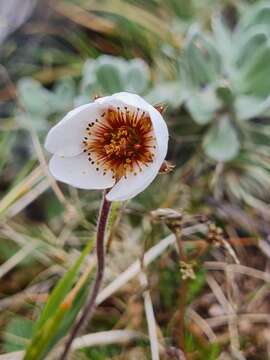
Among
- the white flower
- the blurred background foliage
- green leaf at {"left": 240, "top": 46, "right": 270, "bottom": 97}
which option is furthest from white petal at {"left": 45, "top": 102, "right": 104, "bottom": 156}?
green leaf at {"left": 240, "top": 46, "right": 270, "bottom": 97}

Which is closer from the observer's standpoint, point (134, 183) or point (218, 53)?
point (134, 183)

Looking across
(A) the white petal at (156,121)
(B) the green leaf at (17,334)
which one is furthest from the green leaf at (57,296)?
(A) the white petal at (156,121)

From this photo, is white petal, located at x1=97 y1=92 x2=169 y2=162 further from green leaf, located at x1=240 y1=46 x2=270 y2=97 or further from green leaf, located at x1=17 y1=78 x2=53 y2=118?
green leaf, located at x1=17 y1=78 x2=53 y2=118

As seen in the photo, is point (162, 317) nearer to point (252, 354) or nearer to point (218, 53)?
point (252, 354)

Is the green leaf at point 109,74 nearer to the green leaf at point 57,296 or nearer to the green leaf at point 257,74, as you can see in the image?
the green leaf at point 257,74

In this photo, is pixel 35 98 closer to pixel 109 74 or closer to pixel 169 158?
pixel 109 74

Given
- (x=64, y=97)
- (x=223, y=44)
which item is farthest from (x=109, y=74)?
(x=223, y=44)

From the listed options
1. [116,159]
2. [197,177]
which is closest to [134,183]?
[116,159]
